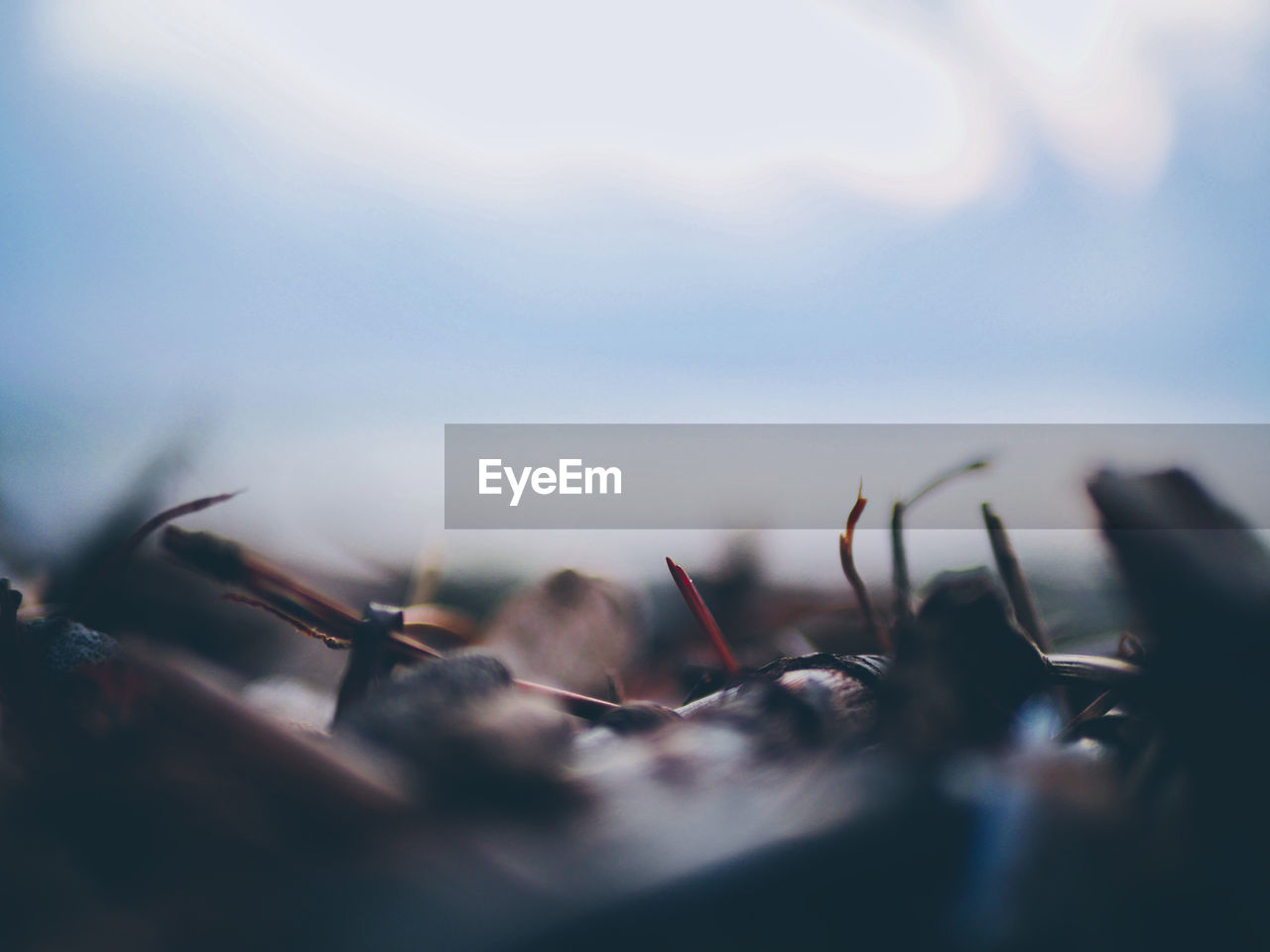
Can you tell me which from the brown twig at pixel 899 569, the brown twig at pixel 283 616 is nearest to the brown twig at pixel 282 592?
the brown twig at pixel 283 616

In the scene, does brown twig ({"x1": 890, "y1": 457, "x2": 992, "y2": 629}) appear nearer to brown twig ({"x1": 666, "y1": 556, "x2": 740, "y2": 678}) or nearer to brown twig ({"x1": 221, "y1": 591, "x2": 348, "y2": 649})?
brown twig ({"x1": 666, "y1": 556, "x2": 740, "y2": 678})

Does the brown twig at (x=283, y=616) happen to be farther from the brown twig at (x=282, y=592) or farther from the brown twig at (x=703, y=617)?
the brown twig at (x=703, y=617)

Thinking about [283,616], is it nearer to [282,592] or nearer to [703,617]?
[282,592]

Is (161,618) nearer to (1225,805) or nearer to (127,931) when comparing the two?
(127,931)

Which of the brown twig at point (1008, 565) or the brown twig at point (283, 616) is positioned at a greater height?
the brown twig at point (1008, 565)

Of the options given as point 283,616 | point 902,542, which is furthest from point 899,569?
point 283,616

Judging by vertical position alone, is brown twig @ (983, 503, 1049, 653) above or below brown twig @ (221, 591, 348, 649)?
above

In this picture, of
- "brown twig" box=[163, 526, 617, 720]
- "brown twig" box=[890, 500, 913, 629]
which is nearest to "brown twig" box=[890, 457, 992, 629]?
"brown twig" box=[890, 500, 913, 629]

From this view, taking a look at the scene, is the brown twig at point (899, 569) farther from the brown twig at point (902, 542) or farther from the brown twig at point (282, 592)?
the brown twig at point (282, 592)

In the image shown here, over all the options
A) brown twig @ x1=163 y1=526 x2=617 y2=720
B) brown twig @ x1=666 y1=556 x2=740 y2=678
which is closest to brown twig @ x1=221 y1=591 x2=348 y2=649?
brown twig @ x1=163 y1=526 x2=617 y2=720

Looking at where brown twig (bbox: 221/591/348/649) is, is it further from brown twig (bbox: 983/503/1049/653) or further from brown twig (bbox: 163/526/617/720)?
brown twig (bbox: 983/503/1049/653)
